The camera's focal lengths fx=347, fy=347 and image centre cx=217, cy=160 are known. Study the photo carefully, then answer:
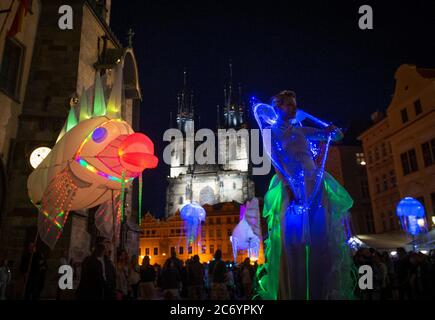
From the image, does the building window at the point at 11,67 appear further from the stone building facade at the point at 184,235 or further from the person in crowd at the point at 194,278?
the stone building facade at the point at 184,235

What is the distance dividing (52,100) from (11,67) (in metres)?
1.72

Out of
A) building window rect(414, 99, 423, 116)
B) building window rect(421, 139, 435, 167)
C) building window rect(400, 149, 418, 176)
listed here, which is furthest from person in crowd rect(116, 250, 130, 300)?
building window rect(414, 99, 423, 116)

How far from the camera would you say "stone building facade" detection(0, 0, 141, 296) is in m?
11.0

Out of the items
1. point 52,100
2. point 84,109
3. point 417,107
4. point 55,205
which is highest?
point 417,107

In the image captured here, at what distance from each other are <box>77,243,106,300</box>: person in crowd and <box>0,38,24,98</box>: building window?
Result: 28.7 ft

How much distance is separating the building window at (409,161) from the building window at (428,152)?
107 centimetres

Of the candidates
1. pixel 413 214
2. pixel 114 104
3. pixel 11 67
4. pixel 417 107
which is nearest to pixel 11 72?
pixel 11 67

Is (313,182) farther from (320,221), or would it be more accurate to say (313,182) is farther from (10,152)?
(10,152)

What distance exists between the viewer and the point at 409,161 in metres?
25.3

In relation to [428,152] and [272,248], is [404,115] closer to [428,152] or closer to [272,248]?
[428,152]

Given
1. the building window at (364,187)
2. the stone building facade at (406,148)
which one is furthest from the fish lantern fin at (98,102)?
the building window at (364,187)

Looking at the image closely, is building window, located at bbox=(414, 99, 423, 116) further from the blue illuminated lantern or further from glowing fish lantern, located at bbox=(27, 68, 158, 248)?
glowing fish lantern, located at bbox=(27, 68, 158, 248)
